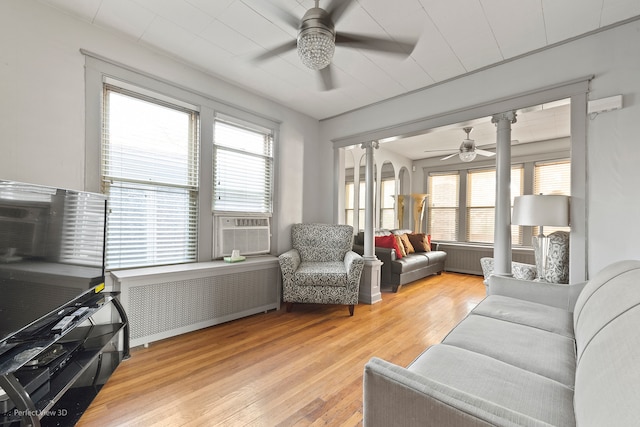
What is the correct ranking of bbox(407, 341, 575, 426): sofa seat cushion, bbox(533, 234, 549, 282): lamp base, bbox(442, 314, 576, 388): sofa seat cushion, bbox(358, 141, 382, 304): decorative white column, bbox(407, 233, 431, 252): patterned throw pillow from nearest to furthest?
bbox(407, 341, 575, 426): sofa seat cushion < bbox(442, 314, 576, 388): sofa seat cushion < bbox(533, 234, 549, 282): lamp base < bbox(358, 141, 382, 304): decorative white column < bbox(407, 233, 431, 252): patterned throw pillow

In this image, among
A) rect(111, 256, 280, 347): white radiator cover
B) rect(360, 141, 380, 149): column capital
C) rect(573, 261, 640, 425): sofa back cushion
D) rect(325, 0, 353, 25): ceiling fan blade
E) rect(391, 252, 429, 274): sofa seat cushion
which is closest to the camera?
rect(573, 261, 640, 425): sofa back cushion

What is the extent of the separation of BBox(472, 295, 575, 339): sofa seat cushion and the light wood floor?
75cm

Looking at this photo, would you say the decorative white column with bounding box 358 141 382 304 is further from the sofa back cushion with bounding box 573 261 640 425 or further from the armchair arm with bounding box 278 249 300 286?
the sofa back cushion with bounding box 573 261 640 425

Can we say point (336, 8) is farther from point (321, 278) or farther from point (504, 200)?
point (321, 278)

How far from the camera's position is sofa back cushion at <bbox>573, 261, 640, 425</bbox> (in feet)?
1.93

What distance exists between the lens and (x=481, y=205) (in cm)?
600

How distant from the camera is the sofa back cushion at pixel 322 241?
3.71 meters

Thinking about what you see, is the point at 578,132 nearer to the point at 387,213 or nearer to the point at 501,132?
the point at 501,132

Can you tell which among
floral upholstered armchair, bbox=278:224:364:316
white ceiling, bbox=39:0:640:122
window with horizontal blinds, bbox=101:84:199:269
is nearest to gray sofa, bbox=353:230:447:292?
floral upholstered armchair, bbox=278:224:364:316

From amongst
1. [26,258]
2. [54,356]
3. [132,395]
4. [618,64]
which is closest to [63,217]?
[26,258]

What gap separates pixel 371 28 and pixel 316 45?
32.5 inches

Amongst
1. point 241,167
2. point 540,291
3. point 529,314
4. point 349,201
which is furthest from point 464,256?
point 241,167

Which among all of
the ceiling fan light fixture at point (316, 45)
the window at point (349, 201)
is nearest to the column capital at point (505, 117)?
the ceiling fan light fixture at point (316, 45)

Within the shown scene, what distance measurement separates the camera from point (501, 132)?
8.86ft
